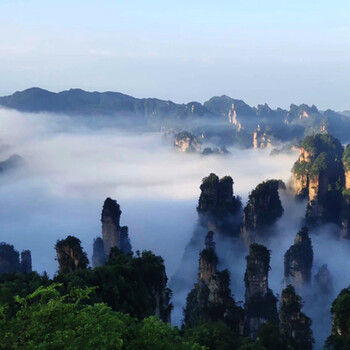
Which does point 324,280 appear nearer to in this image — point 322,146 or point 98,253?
point 98,253

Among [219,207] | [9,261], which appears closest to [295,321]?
[219,207]

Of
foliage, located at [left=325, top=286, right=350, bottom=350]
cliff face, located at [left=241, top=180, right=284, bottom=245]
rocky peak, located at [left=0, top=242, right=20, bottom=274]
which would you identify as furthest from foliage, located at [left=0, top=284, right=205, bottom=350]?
cliff face, located at [left=241, top=180, right=284, bottom=245]

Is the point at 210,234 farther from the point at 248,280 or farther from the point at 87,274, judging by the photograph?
the point at 87,274

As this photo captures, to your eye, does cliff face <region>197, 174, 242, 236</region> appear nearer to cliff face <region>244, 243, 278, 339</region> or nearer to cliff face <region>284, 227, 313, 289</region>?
cliff face <region>284, 227, 313, 289</region>

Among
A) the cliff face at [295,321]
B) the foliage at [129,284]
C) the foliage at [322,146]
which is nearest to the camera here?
the foliage at [129,284]

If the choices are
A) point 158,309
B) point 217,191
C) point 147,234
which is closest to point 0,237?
point 147,234

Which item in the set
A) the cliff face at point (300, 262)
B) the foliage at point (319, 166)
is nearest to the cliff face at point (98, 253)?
the cliff face at point (300, 262)

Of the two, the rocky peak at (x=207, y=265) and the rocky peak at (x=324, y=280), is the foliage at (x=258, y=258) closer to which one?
the rocky peak at (x=207, y=265)
